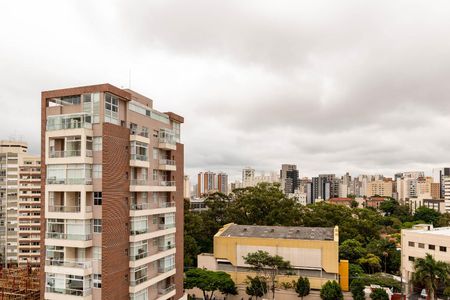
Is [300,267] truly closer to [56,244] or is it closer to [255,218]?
[255,218]

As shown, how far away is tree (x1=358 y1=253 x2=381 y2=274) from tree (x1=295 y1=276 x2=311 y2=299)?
608 inches

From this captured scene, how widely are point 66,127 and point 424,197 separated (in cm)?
16983

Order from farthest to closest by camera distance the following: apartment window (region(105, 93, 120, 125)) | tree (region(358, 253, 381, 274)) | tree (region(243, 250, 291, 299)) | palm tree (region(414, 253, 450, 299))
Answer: tree (region(358, 253, 381, 274)) → tree (region(243, 250, 291, 299)) → palm tree (region(414, 253, 450, 299)) → apartment window (region(105, 93, 120, 125))

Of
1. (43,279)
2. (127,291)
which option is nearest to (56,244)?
(43,279)

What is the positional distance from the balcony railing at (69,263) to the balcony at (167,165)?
10.6 meters

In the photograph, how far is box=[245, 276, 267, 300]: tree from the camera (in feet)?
143

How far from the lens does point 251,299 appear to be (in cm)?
4447

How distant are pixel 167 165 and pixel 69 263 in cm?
1172

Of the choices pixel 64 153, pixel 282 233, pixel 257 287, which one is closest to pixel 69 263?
pixel 64 153

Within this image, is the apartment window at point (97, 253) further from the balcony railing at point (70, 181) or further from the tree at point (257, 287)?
the tree at point (257, 287)

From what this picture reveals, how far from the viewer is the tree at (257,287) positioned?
43.5 meters

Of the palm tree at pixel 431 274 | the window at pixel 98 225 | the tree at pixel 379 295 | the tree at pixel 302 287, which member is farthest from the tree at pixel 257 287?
the window at pixel 98 225

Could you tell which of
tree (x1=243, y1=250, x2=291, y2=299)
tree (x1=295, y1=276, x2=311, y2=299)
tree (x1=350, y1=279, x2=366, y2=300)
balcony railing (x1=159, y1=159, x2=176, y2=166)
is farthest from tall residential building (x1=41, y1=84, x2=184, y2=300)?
tree (x1=350, y1=279, x2=366, y2=300)

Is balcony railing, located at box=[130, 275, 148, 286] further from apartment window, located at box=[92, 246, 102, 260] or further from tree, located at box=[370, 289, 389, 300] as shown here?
tree, located at box=[370, 289, 389, 300]
